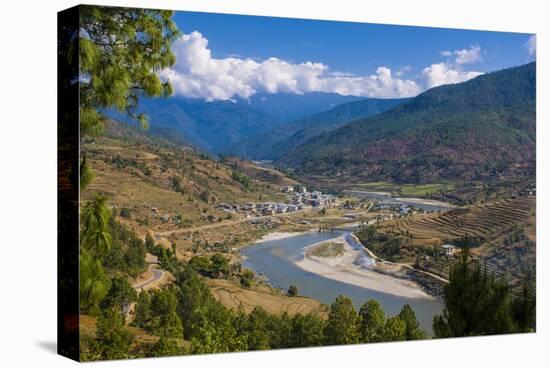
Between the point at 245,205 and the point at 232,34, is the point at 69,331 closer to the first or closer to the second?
the point at 245,205

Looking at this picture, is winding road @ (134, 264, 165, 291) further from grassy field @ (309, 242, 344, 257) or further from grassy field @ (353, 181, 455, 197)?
grassy field @ (353, 181, 455, 197)

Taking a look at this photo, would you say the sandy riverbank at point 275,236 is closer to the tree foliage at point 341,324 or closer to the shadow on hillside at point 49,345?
the tree foliage at point 341,324

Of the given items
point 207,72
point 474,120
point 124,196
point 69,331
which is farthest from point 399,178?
point 69,331

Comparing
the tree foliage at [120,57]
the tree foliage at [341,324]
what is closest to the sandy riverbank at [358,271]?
the tree foliage at [341,324]

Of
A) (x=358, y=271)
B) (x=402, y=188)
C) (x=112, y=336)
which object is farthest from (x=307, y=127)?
(x=112, y=336)

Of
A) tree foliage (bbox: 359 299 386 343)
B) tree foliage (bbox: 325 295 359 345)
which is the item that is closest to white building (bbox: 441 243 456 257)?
tree foliage (bbox: 359 299 386 343)

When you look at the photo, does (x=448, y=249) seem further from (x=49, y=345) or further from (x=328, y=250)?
(x=49, y=345)

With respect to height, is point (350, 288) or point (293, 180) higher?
point (293, 180)

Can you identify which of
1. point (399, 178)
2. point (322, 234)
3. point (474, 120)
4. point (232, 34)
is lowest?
point (322, 234)
